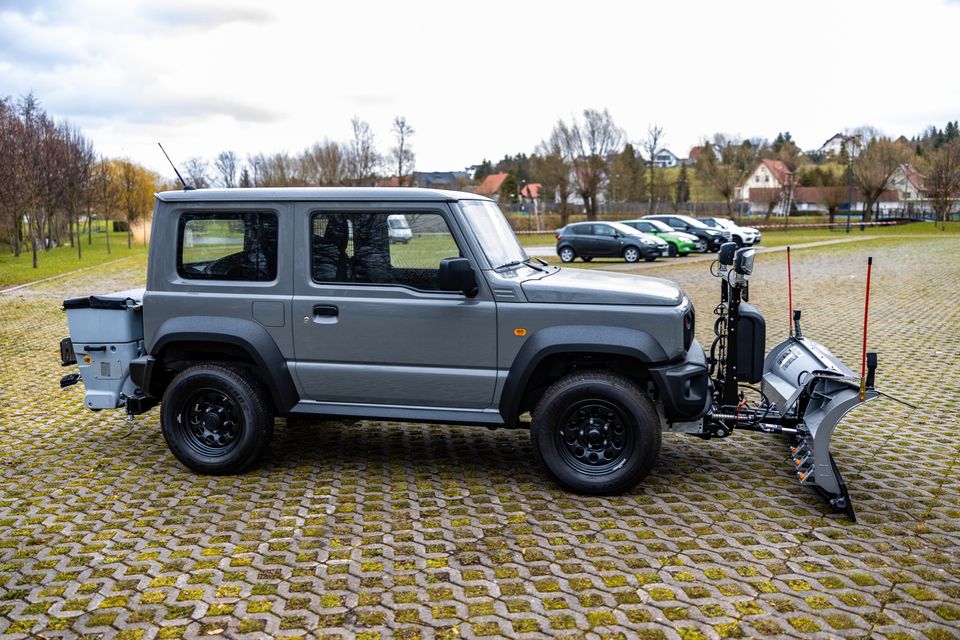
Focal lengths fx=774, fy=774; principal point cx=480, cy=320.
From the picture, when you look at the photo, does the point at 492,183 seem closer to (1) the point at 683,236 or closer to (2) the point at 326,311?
(1) the point at 683,236

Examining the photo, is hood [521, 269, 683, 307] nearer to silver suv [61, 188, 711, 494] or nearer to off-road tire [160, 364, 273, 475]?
silver suv [61, 188, 711, 494]

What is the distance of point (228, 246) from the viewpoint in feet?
18.9

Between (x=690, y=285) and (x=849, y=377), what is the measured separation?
599 inches

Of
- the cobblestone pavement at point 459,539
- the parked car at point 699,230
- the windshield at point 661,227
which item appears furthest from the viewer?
the parked car at point 699,230

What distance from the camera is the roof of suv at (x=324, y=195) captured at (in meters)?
5.50

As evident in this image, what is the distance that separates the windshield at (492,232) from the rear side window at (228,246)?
4.79 ft

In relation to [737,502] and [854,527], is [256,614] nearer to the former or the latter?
[737,502]

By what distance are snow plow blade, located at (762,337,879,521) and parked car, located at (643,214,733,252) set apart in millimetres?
27753

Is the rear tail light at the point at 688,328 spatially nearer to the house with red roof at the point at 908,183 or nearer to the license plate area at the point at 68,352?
the license plate area at the point at 68,352

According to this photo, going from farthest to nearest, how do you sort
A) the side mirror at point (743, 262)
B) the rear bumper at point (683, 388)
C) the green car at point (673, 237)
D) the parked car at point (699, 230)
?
the parked car at point (699, 230) < the green car at point (673, 237) < the side mirror at point (743, 262) < the rear bumper at point (683, 388)

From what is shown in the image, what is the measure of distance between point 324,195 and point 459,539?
2618mm

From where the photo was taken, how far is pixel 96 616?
3.85 m

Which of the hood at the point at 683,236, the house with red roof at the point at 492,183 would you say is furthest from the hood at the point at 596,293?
the house with red roof at the point at 492,183

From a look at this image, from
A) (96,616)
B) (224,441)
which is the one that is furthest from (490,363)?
(96,616)
